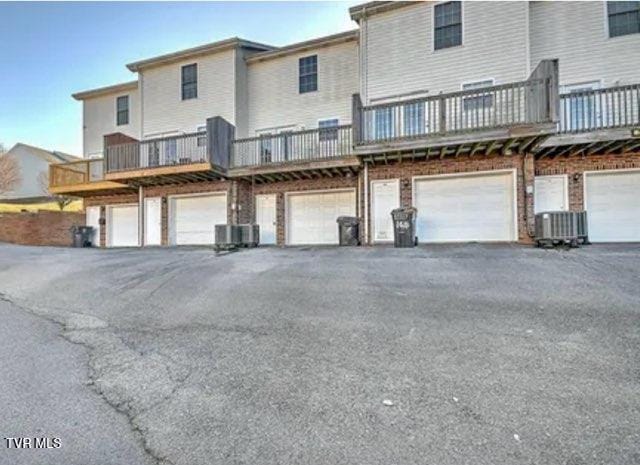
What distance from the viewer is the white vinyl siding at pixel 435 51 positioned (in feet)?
36.9

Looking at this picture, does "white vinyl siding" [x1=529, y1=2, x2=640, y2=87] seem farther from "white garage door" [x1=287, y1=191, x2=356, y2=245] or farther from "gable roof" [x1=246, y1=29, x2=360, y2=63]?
"white garage door" [x1=287, y1=191, x2=356, y2=245]

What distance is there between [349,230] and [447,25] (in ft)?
25.2

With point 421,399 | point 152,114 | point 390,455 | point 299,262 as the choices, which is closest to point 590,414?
point 421,399

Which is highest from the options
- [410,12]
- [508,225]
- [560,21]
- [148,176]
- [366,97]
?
[410,12]

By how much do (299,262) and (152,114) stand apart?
1210 cm

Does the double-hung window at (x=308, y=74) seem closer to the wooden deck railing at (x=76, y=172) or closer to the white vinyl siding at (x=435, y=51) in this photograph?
the white vinyl siding at (x=435, y=51)

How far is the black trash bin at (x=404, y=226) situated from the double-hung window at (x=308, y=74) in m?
6.73

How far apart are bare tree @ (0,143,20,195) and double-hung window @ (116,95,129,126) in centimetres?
1420

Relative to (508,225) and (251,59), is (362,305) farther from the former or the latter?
(251,59)

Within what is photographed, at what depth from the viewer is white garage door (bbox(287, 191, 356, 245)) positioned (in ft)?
45.1

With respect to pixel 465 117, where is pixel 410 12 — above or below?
above

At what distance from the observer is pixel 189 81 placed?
15.8 metres

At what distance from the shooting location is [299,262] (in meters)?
8.88

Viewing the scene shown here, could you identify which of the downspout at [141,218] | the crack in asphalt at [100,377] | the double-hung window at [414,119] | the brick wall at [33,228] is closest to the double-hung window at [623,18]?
the double-hung window at [414,119]
